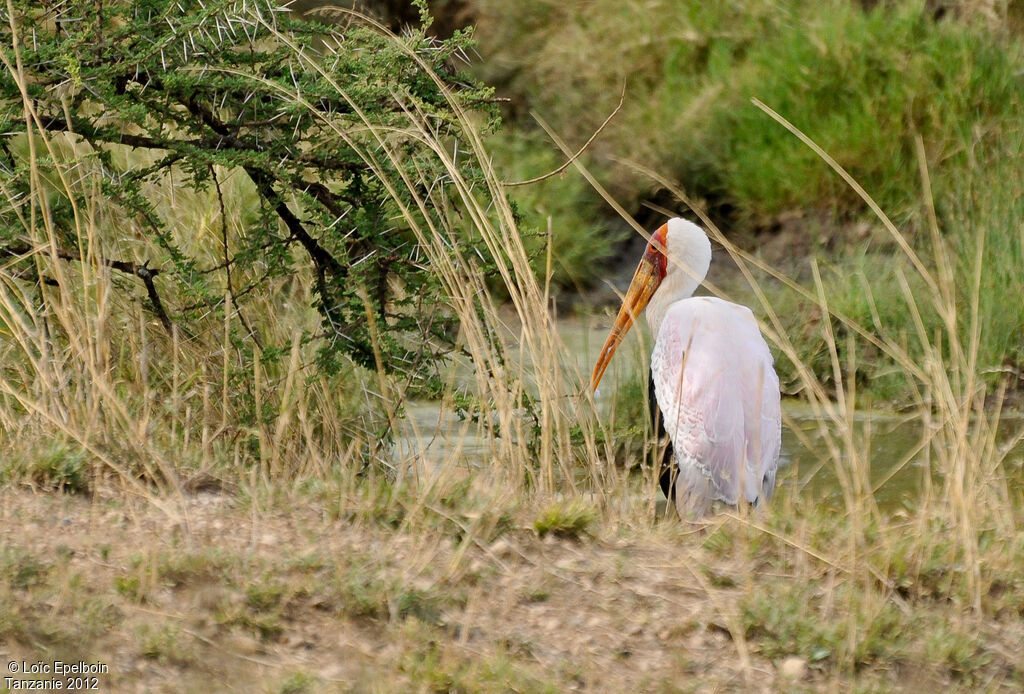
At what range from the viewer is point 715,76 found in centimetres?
873

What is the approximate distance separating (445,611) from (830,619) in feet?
2.59

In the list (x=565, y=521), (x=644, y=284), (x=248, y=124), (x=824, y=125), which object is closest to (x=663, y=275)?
(x=644, y=284)

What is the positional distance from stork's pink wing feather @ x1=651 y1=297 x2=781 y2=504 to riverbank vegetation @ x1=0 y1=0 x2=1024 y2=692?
0.23m

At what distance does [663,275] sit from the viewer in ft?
16.9

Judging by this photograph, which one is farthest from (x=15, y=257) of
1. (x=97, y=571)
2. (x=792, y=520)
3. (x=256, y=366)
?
(x=792, y=520)

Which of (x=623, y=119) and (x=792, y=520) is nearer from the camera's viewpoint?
(x=792, y=520)

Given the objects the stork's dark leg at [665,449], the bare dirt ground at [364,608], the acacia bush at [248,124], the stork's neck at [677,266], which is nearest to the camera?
the bare dirt ground at [364,608]

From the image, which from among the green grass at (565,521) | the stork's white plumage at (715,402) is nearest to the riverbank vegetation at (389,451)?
the green grass at (565,521)

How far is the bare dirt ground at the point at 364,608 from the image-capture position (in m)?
2.38

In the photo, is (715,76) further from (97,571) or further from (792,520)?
(97,571)

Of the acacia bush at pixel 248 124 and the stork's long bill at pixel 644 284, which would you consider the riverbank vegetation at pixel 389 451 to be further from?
the stork's long bill at pixel 644 284

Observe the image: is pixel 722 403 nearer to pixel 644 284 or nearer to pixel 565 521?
pixel 644 284
